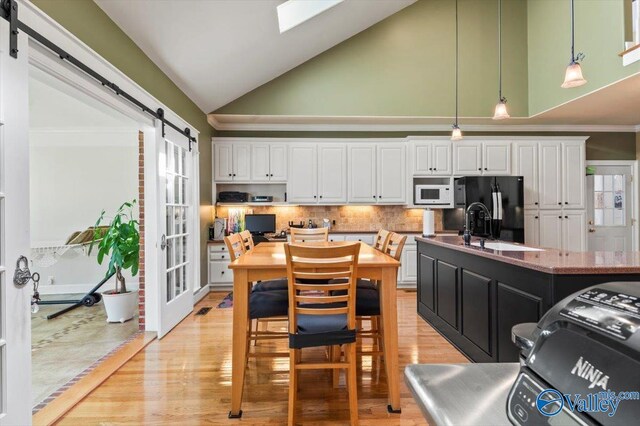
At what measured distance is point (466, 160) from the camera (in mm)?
4852

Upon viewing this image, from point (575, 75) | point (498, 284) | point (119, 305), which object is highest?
point (575, 75)

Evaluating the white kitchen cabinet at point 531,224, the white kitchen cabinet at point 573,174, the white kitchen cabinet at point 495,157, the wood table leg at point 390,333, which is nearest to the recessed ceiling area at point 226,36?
the white kitchen cabinet at point 495,157

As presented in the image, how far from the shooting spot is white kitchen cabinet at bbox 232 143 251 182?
4.87m

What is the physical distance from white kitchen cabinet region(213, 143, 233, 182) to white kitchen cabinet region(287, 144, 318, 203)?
976 mm

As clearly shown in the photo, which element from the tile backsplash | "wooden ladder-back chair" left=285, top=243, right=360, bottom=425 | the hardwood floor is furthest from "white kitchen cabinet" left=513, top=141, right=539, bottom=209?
"wooden ladder-back chair" left=285, top=243, right=360, bottom=425

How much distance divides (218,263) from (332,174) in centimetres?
229

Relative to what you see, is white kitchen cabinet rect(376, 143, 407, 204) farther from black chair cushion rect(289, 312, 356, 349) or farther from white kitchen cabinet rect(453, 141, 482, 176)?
black chair cushion rect(289, 312, 356, 349)

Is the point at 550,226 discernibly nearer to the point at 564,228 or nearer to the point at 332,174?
the point at 564,228

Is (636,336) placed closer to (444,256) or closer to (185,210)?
(444,256)

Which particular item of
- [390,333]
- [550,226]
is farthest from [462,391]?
[550,226]

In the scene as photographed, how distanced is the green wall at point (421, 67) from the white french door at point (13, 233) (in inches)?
135

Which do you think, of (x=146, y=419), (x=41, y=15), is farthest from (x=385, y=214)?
(x=41, y=15)

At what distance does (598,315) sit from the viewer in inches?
20.0

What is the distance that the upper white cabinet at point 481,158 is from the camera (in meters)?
4.85
